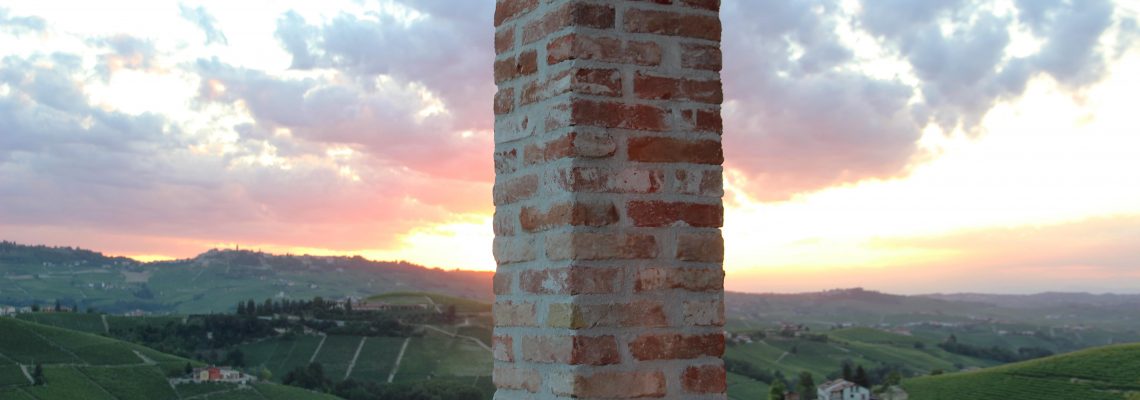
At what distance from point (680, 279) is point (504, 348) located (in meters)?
0.52

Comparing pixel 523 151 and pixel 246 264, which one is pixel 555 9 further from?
pixel 246 264

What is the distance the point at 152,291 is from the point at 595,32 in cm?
11462

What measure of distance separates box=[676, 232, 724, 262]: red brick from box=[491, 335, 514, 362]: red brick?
50 cm

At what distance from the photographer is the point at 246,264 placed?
119 m

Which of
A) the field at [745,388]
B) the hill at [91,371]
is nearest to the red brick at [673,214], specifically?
the hill at [91,371]

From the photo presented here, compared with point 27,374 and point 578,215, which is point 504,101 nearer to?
point 578,215

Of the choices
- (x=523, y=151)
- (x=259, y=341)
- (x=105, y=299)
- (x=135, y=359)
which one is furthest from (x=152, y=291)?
(x=523, y=151)

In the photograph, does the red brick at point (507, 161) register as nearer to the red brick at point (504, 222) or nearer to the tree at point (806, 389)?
the red brick at point (504, 222)

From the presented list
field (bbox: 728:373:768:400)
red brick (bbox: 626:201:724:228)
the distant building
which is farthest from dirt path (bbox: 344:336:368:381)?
red brick (bbox: 626:201:724:228)

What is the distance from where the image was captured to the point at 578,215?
2.21 m

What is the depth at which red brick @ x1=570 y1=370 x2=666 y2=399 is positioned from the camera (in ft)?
7.17

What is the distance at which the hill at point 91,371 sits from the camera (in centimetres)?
4775

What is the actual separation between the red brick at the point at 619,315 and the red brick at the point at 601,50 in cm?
61

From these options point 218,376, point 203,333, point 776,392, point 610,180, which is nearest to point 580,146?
point 610,180
